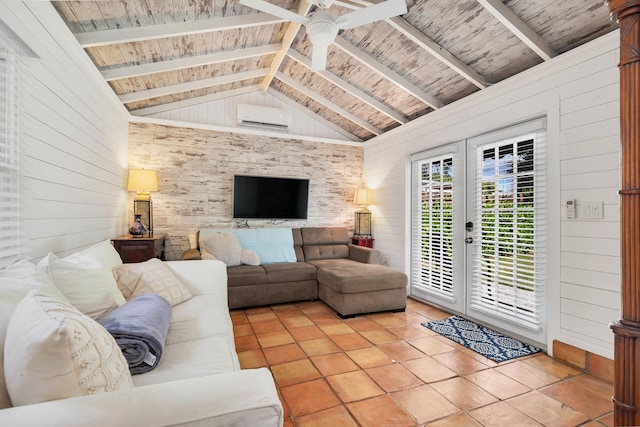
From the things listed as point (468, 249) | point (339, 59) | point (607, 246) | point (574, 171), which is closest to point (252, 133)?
point (339, 59)

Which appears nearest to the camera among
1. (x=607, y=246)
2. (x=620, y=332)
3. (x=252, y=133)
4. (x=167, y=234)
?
(x=620, y=332)

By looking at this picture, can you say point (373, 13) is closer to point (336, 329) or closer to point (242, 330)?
point (336, 329)

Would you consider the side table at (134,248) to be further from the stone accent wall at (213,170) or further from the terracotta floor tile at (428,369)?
the terracotta floor tile at (428,369)

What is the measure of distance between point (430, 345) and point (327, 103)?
3.51 m

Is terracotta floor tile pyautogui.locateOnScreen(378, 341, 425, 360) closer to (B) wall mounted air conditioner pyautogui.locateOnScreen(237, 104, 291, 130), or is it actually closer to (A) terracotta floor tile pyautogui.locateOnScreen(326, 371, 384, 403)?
(A) terracotta floor tile pyautogui.locateOnScreen(326, 371, 384, 403)

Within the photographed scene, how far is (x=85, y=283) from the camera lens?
152cm

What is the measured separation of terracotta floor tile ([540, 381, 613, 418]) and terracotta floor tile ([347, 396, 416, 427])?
1044 mm

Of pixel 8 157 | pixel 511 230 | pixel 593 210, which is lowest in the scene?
pixel 511 230

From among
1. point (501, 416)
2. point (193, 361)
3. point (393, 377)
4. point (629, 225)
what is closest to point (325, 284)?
point (393, 377)

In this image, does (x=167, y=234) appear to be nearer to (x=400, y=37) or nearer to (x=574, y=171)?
(x=400, y=37)

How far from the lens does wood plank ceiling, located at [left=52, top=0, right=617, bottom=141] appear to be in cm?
238

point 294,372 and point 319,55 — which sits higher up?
point 319,55

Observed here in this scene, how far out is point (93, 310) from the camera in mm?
1491

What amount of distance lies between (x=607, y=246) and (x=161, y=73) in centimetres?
457
